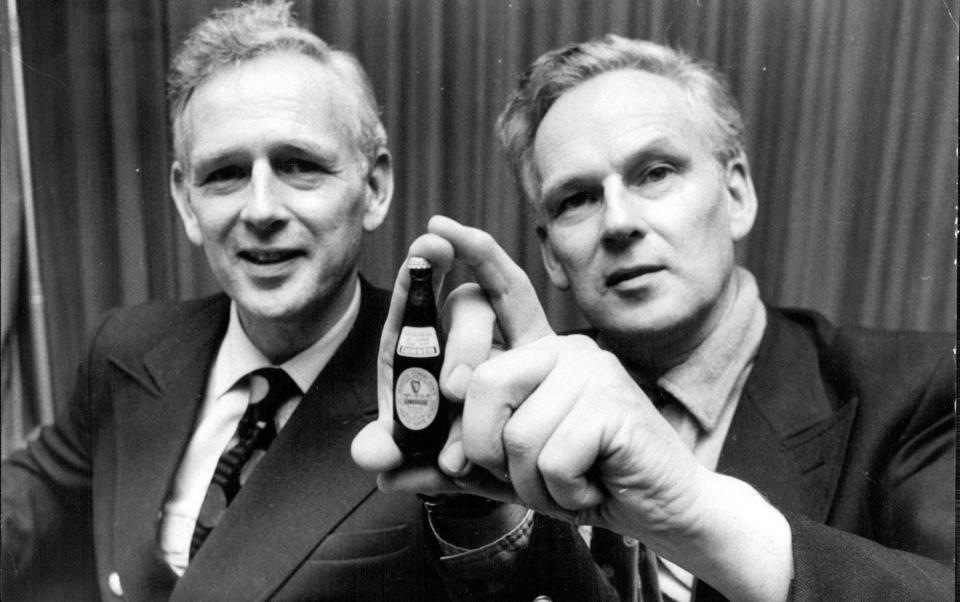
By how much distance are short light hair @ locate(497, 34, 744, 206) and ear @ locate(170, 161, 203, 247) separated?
20.8 inches

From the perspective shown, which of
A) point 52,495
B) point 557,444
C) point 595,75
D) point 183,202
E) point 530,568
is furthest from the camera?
point 52,495

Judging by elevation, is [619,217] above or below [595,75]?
below

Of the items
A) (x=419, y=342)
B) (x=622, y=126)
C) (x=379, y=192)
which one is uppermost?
(x=622, y=126)

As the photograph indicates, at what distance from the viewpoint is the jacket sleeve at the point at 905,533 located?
33.5 inches

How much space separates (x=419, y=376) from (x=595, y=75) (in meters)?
0.54

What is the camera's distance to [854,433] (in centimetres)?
107

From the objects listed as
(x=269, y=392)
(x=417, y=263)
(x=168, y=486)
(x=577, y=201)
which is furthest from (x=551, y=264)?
(x=168, y=486)

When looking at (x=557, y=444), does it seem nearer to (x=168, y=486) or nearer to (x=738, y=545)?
(x=738, y=545)

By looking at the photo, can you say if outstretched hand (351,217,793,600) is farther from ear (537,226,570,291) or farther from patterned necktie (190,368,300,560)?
patterned necktie (190,368,300,560)

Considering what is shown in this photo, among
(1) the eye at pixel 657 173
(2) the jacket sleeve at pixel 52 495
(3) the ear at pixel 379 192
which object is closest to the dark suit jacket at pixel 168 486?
(2) the jacket sleeve at pixel 52 495

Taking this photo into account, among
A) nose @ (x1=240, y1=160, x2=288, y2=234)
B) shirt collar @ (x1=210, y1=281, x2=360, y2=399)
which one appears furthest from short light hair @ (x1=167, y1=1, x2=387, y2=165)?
shirt collar @ (x1=210, y1=281, x2=360, y2=399)

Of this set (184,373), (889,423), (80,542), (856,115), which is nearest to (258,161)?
(184,373)

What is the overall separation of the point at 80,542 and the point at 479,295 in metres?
0.97

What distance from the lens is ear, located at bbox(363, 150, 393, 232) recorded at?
3.70 feet
